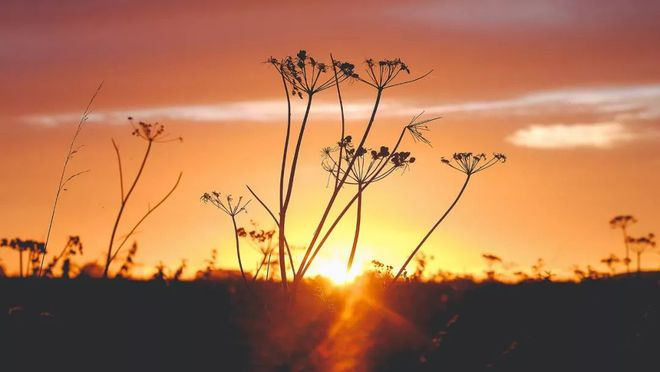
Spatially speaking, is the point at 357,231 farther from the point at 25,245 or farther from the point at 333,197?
the point at 25,245

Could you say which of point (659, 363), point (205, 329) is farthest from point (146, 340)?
point (659, 363)

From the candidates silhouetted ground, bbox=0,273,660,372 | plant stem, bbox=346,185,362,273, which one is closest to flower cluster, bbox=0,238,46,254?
silhouetted ground, bbox=0,273,660,372

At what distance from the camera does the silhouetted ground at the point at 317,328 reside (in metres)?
8.30

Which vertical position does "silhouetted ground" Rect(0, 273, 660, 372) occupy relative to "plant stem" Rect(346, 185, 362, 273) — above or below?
below

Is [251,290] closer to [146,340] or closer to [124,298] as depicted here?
[124,298]

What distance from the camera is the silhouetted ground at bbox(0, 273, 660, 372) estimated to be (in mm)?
8297

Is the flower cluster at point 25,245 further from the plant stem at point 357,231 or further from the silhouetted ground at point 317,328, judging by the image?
the plant stem at point 357,231

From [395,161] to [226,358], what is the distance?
20.4 feet

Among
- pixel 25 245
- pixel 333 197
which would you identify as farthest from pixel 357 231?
pixel 25 245

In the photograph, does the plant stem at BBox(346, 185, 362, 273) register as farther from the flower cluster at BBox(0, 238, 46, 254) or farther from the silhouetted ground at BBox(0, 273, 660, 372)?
the flower cluster at BBox(0, 238, 46, 254)

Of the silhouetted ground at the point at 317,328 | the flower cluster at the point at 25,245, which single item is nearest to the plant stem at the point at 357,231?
the silhouetted ground at the point at 317,328

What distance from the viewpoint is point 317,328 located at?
9.39 meters

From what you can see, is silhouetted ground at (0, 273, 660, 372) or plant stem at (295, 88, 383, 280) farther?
plant stem at (295, 88, 383, 280)

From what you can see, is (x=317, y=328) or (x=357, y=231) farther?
(x=357, y=231)
